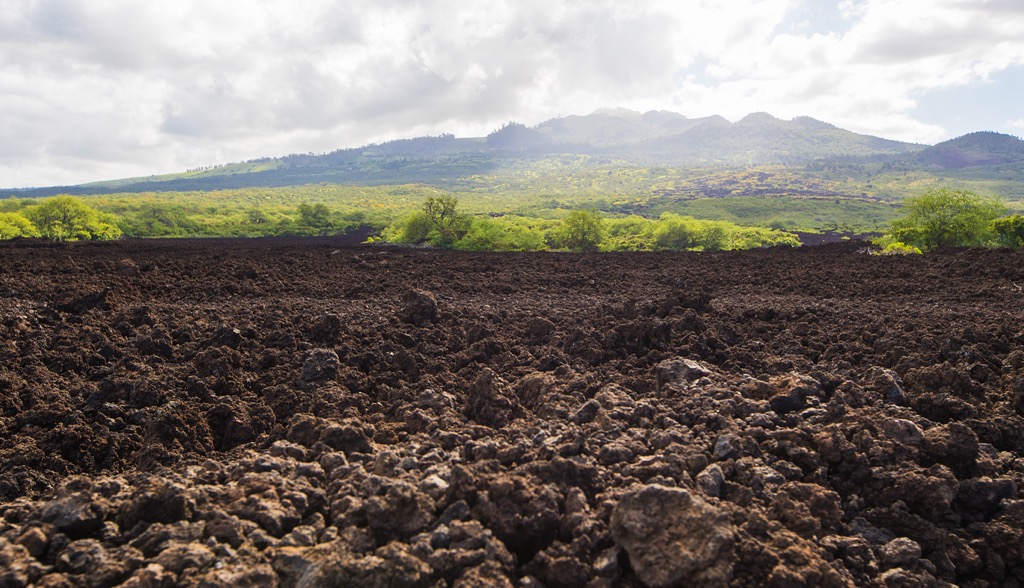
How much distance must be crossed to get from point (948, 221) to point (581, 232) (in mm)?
23983

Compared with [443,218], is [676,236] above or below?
below

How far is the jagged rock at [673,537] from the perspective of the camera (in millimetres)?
3348

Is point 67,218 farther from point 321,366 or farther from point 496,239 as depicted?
point 321,366

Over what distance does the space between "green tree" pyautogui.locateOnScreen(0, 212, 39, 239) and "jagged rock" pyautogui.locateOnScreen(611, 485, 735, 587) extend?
60918mm

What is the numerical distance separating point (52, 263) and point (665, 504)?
20.9 metres

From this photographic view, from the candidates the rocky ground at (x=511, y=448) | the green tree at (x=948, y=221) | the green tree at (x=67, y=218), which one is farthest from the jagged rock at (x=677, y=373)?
the green tree at (x=67, y=218)

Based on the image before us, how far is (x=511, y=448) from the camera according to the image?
4660mm

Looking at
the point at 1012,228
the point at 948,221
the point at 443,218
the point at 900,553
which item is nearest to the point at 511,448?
the point at 900,553

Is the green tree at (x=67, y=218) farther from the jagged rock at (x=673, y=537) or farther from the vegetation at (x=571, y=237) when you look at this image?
the jagged rock at (x=673, y=537)

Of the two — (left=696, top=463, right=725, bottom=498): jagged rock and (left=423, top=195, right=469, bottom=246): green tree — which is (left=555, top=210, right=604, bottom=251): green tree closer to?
(left=423, top=195, right=469, bottom=246): green tree

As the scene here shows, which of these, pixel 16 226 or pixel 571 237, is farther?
pixel 16 226

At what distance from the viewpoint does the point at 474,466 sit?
4.30m

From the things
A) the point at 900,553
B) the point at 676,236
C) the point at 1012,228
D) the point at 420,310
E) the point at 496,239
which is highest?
the point at 420,310

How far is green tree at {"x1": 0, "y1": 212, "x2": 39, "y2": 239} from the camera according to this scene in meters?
47.9
